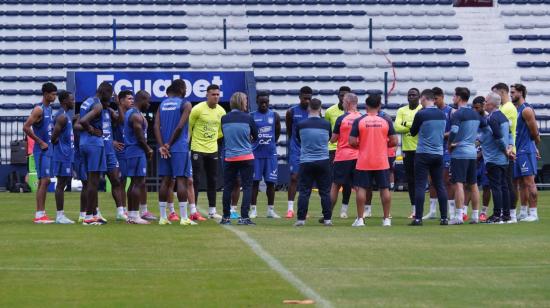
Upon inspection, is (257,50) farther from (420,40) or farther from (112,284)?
(112,284)

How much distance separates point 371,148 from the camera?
17.3 meters

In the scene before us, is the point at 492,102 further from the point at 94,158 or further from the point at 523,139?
the point at 94,158

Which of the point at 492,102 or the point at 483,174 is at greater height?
the point at 492,102

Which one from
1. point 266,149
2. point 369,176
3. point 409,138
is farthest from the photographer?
Result: point 266,149

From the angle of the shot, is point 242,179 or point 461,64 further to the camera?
point 461,64

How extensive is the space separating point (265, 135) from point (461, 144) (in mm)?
3434

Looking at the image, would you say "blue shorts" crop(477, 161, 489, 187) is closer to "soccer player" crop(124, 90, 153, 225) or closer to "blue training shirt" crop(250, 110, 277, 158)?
"blue training shirt" crop(250, 110, 277, 158)

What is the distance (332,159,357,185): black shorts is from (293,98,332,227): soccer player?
107cm

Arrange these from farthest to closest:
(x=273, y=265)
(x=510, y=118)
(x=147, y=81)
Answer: (x=147, y=81) < (x=510, y=118) < (x=273, y=265)

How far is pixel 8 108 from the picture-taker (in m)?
34.7

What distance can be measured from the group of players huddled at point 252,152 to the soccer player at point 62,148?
0.05ft

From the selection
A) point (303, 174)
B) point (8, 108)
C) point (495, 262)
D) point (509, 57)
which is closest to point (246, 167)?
point (303, 174)

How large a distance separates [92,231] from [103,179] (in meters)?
15.9

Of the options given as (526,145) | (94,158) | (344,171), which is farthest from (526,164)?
(94,158)
